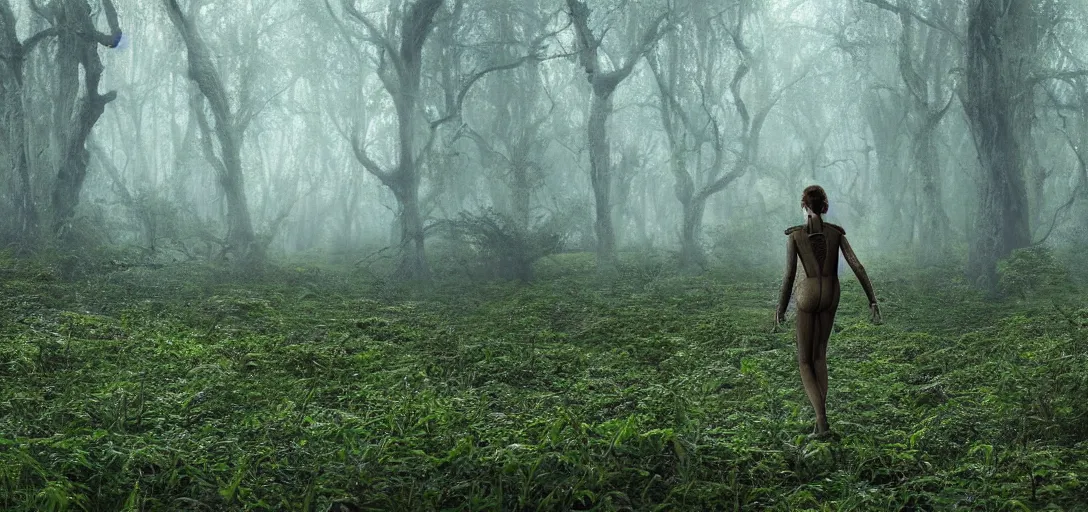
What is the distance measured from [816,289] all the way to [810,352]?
0.47m

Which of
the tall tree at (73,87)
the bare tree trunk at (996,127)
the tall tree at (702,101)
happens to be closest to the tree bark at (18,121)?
the tall tree at (73,87)

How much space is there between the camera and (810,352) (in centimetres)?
517

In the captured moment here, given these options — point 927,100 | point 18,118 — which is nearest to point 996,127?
point 927,100

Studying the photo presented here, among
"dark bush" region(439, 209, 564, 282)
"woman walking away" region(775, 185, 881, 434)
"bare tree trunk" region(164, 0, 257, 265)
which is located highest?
"bare tree trunk" region(164, 0, 257, 265)

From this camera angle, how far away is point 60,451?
479 centimetres

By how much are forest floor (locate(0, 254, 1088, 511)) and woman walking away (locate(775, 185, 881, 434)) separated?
45 centimetres

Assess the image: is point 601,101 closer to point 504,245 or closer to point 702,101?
point 702,101

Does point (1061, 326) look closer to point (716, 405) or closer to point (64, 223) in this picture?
point (716, 405)

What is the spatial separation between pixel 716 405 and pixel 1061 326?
5759 mm

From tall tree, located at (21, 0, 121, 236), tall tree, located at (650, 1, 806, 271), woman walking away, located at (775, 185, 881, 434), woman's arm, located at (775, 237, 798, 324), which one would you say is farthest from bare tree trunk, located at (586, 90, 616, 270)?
woman walking away, located at (775, 185, 881, 434)

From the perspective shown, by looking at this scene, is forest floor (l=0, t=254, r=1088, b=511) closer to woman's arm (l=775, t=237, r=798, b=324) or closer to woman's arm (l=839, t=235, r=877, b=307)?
woman's arm (l=775, t=237, r=798, b=324)

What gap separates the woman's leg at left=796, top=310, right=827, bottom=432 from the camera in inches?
202

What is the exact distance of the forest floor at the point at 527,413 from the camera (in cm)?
437

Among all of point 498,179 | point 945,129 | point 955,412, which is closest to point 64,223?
point 498,179
